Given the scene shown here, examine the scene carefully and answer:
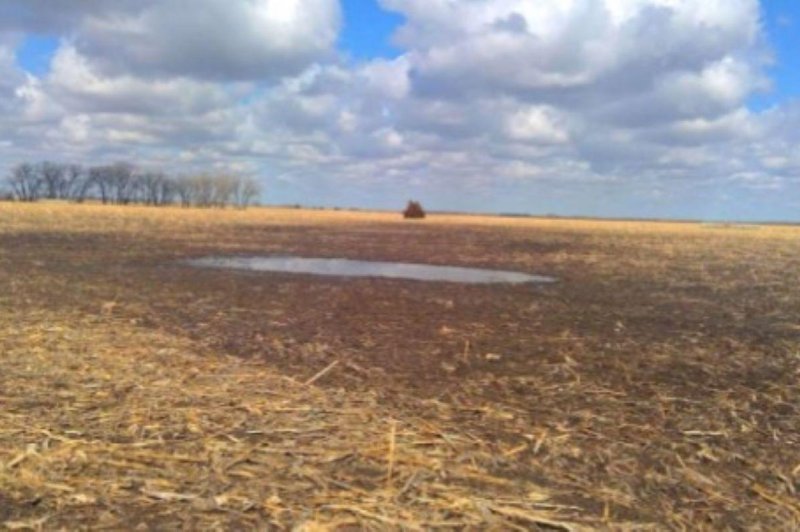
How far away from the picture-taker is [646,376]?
935cm

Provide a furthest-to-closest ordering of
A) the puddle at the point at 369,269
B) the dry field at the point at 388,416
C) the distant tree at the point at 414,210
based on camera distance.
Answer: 1. the distant tree at the point at 414,210
2. the puddle at the point at 369,269
3. the dry field at the point at 388,416

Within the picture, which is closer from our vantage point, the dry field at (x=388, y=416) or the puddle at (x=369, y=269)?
the dry field at (x=388, y=416)

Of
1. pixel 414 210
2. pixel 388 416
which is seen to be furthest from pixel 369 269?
pixel 414 210

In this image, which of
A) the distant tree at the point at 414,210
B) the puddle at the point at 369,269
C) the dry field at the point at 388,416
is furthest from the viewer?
the distant tree at the point at 414,210

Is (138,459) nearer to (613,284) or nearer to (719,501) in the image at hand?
(719,501)

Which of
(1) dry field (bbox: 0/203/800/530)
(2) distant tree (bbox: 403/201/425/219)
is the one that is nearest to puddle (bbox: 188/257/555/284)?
(1) dry field (bbox: 0/203/800/530)

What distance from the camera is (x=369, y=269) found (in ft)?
83.1

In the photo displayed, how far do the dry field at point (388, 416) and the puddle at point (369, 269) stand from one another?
739 centimetres

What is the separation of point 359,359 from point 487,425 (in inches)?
125

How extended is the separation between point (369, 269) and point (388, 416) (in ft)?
59.9

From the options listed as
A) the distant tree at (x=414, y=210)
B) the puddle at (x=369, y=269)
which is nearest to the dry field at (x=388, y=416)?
the puddle at (x=369, y=269)

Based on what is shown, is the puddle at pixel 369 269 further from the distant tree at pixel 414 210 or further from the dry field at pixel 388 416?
the distant tree at pixel 414 210

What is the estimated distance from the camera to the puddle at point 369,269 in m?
22.9

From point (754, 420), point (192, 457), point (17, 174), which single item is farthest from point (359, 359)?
point (17, 174)
